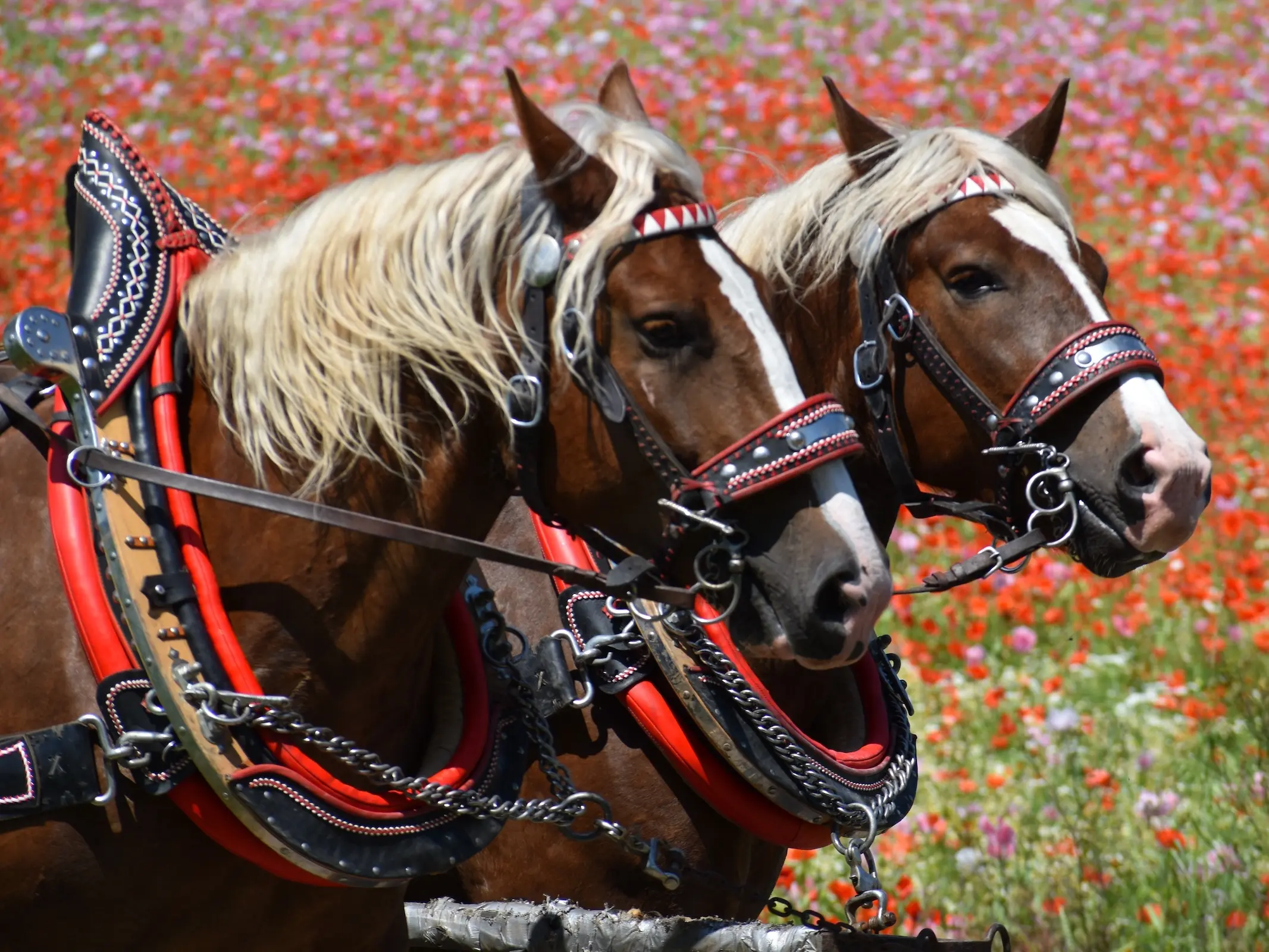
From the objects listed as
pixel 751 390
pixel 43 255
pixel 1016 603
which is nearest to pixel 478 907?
pixel 751 390

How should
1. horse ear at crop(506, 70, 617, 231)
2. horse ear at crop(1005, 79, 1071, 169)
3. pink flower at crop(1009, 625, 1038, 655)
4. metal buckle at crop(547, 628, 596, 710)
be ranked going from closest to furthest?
horse ear at crop(506, 70, 617, 231)
metal buckle at crop(547, 628, 596, 710)
horse ear at crop(1005, 79, 1071, 169)
pink flower at crop(1009, 625, 1038, 655)

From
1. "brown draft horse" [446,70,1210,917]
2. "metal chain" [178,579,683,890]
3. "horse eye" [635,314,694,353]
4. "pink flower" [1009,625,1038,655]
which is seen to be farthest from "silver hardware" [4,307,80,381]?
"pink flower" [1009,625,1038,655]

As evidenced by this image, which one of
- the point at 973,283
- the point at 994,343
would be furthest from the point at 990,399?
the point at 973,283

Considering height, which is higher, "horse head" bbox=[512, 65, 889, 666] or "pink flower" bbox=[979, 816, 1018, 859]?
"horse head" bbox=[512, 65, 889, 666]

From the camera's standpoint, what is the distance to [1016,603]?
526 centimetres

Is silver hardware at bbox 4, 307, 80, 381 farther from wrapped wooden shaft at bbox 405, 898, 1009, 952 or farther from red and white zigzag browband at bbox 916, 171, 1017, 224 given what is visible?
red and white zigzag browband at bbox 916, 171, 1017, 224

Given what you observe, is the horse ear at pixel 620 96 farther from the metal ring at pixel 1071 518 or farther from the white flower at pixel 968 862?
the white flower at pixel 968 862

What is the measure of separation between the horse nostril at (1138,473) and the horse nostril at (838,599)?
982 mm

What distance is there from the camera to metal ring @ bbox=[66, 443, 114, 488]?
1.79 metres

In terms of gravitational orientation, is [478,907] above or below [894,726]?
above

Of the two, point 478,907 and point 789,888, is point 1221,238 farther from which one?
point 478,907

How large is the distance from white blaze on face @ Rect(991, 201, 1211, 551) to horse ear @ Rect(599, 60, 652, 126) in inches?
32.6

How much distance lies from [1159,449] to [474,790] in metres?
1.28

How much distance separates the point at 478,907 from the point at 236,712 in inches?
31.6
